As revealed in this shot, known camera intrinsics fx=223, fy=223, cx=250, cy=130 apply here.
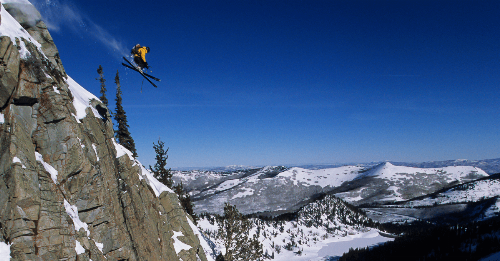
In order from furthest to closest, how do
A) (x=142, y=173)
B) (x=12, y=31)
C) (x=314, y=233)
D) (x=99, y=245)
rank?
(x=314, y=233) < (x=142, y=173) < (x=99, y=245) < (x=12, y=31)

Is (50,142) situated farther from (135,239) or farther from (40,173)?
(135,239)

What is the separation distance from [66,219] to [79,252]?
6.57 feet

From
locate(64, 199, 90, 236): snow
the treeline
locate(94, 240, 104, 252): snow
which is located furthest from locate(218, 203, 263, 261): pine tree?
the treeline

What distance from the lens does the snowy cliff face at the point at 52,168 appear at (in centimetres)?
1048

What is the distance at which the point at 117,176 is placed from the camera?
17438 mm

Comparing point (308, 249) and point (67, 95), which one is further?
point (308, 249)

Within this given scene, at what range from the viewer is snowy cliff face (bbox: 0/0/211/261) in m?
10.5

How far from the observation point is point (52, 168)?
41.4 ft

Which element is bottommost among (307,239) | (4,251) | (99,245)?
(307,239)

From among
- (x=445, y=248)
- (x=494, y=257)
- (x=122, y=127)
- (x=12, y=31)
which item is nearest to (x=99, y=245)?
(x=12, y=31)

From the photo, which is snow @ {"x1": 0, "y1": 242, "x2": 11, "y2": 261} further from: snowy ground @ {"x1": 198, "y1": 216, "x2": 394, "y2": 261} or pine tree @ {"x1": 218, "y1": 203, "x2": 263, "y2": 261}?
snowy ground @ {"x1": 198, "y1": 216, "x2": 394, "y2": 261}

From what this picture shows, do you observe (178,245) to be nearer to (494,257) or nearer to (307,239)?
(494,257)

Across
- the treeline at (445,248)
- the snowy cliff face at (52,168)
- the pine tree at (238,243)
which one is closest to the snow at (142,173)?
the snowy cliff face at (52,168)

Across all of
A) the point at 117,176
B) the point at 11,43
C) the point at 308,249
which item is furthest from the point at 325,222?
the point at 11,43
